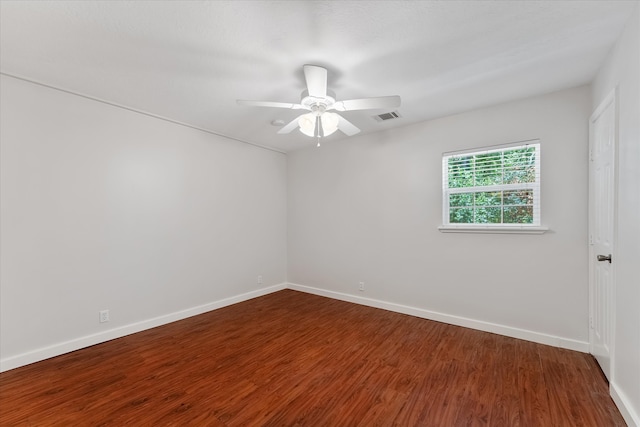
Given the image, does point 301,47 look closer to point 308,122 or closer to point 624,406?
point 308,122

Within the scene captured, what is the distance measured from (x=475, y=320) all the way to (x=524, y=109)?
2420 millimetres

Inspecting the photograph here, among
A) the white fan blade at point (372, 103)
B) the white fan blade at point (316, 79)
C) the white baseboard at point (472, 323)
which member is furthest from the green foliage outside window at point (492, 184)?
the white fan blade at point (316, 79)

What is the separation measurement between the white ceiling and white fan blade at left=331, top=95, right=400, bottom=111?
0.34 meters

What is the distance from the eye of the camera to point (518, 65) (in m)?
2.32

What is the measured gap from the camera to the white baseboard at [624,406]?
1.64 metres

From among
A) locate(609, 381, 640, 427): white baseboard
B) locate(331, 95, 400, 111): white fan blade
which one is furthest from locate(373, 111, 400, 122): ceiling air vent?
locate(609, 381, 640, 427): white baseboard

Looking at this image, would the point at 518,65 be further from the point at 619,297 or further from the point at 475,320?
the point at 475,320

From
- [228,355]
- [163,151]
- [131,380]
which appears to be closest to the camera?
[131,380]

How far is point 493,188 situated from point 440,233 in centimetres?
79

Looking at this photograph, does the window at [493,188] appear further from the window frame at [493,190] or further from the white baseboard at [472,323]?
the white baseboard at [472,323]

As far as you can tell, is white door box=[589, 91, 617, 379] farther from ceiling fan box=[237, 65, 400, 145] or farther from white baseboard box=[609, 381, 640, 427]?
ceiling fan box=[237, 65, 400, 145]

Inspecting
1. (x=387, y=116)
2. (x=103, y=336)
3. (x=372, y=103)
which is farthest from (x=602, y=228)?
(x=103, y=336)

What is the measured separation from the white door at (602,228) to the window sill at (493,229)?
0.42m

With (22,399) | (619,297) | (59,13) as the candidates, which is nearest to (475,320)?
(619,297)
